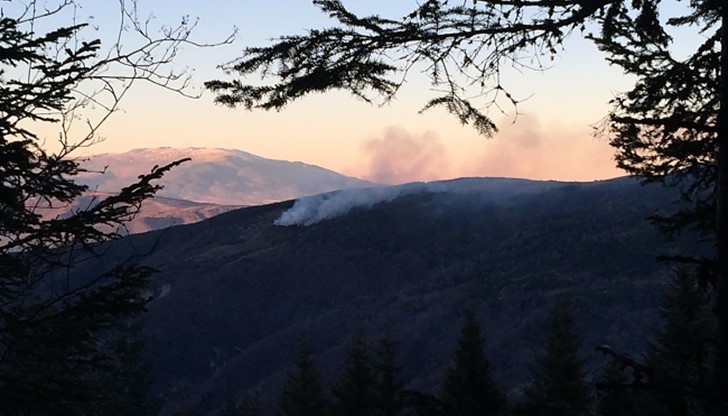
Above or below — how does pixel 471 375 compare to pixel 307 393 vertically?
above

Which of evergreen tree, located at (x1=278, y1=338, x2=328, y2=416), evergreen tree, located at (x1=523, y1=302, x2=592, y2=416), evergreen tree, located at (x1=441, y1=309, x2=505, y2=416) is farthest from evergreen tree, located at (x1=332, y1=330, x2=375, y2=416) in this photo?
evergreen tree, located at (x1=523, y1=302, x2=592, y2=416)

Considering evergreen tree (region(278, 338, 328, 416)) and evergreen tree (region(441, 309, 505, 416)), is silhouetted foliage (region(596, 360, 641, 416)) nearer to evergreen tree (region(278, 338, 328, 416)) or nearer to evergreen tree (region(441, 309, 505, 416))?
evergreen tree (region(441, 309, 505, 416))

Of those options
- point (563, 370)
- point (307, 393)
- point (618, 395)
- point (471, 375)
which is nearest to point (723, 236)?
point (618, 395)

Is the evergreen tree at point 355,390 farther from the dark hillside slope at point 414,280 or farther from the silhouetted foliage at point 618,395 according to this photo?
the dark hillside slope at point 414,280

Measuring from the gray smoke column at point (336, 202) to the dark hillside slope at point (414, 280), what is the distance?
2985 mm

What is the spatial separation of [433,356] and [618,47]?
194ft

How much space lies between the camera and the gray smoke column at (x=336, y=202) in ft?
408

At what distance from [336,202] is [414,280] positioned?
40000 mm

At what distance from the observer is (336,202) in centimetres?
13162

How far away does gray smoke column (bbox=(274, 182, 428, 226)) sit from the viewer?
124 m

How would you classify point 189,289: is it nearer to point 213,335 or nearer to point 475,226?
point 213,335

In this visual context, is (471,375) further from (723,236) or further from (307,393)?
(723,236)

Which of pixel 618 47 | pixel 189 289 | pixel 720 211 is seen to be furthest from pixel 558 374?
pixel 189 289

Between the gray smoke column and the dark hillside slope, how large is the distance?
2985 mm
